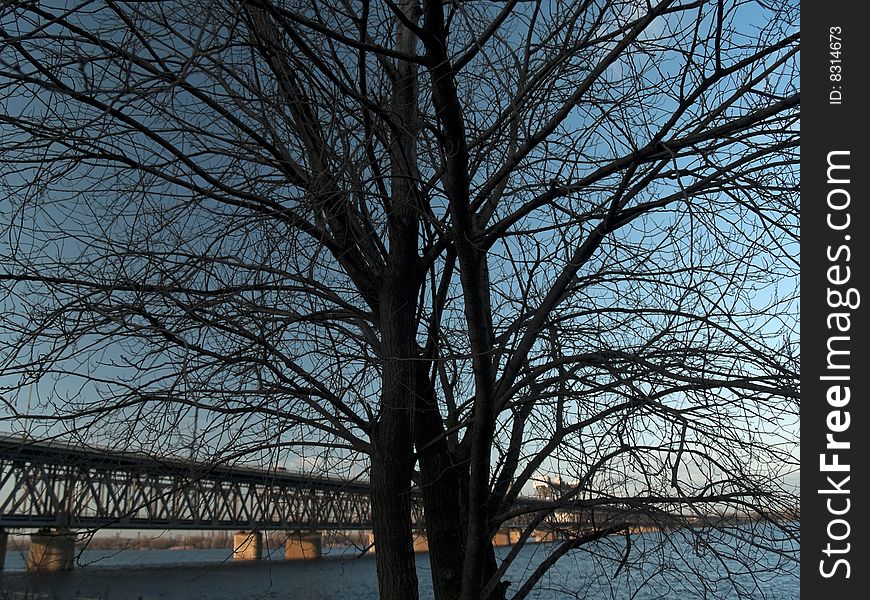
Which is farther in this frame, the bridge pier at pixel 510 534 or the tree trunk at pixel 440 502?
the bridge pier at pixel 510 534

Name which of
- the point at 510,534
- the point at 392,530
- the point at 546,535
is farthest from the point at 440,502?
the point at 510,534

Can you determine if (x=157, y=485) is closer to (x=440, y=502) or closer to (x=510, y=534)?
(x=440, y=502)

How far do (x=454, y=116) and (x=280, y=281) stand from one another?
2.19 m

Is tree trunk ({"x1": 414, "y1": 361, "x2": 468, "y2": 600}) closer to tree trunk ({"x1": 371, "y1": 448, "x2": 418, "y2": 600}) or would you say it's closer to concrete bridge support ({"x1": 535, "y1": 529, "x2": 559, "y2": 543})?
tree trunk ({"x1": 371, "y1": 448, "x2": 418, "y2": 600})
